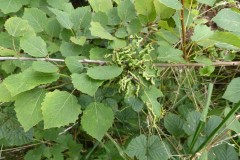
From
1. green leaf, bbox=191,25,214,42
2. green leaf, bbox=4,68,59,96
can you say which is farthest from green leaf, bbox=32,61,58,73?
green leaf, bbox=191,25,214,42

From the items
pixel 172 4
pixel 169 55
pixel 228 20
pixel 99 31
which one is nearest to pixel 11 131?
pixel 99 31

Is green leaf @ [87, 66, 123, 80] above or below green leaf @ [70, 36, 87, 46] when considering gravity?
below

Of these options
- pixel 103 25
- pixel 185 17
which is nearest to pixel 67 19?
pixel 103 25

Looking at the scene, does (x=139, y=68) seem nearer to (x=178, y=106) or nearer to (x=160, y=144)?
(x=160, y=144)

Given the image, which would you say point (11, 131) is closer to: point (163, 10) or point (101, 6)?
point (101, 6)

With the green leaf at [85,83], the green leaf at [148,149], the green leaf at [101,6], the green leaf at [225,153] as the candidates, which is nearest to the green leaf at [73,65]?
the green leaf at [85,83]

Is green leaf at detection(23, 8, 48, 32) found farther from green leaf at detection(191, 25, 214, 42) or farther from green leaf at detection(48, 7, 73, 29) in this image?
green leaf at detection(191, 25, 214, 42)
